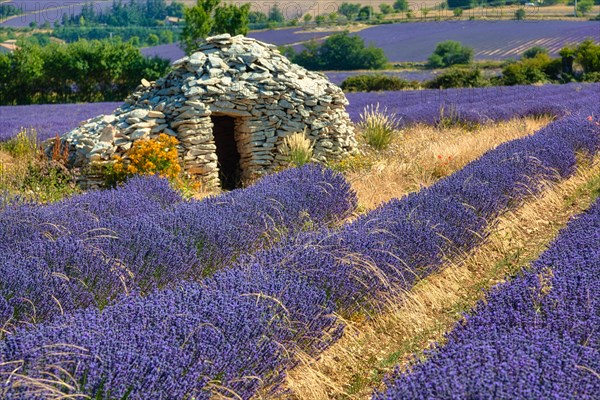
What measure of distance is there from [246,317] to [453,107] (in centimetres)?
1109

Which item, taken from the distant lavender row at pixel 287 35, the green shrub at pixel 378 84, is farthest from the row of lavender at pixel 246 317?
the distant lavender row at pixel 287 35

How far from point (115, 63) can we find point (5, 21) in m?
31.9

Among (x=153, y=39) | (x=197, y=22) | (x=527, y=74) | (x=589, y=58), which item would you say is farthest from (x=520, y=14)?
(x=197, y=22)

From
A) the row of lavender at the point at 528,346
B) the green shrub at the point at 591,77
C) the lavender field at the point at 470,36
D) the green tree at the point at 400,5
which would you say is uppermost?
the green tree at the point at 400,5

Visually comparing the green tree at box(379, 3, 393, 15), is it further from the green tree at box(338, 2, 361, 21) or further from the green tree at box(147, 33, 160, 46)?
the green tree at box(147, 33, 160, 46)

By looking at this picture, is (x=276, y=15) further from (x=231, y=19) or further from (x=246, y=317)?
(x=246, y=317)

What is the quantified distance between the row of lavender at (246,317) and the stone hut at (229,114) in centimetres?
392

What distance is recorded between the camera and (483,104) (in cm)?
1479

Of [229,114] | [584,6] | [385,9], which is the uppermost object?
[385,9]

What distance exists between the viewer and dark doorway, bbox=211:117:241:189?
Result: 10273 mm

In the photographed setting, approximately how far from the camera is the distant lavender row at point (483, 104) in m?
12.8

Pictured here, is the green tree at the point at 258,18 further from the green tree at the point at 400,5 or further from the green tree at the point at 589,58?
the green tree at the point at 589,58

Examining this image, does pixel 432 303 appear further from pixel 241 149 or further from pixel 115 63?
pixel 115 63

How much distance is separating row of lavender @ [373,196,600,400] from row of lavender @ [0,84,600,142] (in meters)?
9.64
